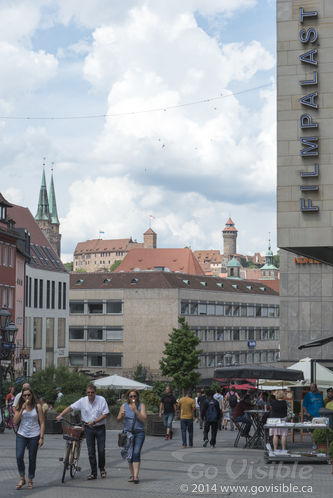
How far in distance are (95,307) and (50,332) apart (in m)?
28.9

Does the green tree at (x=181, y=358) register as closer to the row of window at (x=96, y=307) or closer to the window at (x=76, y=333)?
the row of window at (x=96, y=307)

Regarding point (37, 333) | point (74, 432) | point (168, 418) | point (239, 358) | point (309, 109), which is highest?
point (309, 109)

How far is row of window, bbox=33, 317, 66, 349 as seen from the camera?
268 feet

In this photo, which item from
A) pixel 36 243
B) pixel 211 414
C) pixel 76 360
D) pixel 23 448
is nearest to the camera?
pixel 23 448

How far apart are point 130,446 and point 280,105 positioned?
44.6ft

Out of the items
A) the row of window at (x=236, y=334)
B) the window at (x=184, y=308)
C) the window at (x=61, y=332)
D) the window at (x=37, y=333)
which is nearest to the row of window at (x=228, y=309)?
the window at (x=184, y=308)

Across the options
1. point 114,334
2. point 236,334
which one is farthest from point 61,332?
point 236,334

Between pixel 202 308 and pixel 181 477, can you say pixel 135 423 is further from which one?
pixel 202 308

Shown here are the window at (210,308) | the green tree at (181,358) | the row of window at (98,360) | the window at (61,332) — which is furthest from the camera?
the window at (210,308)

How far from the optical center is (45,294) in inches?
3356

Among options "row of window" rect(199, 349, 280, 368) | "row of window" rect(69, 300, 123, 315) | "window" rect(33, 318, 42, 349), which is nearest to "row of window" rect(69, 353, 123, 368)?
"row of window" rect(69, 300, 123, 315)

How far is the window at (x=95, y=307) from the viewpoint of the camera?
115 meters

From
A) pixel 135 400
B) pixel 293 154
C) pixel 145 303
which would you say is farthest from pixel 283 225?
pixel 145 303

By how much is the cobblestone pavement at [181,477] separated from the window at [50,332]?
63.7 meters
